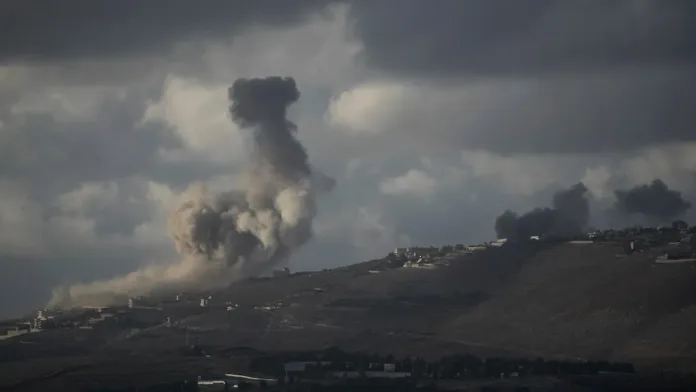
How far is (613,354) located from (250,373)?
4910 centimetres

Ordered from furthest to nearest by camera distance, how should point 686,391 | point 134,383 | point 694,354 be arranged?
point 694,354 < point 134,383 < point 686,391

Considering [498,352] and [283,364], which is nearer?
[283,364]

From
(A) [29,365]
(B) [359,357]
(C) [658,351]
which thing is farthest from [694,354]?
(A) [29,365]

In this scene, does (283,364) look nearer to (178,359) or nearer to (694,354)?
(178,359)

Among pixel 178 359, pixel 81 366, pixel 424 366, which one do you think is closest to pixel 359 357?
pixel 424 366

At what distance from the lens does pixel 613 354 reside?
191 m

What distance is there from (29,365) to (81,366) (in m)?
9.28

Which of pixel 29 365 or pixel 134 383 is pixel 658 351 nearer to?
pixel 134 383

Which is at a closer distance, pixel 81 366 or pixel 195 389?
pixel 195 389

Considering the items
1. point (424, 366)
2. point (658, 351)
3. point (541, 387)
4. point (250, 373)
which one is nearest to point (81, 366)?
point (250, 373)

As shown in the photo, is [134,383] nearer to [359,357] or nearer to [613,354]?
[359,357]

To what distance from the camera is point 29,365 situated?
194 metres

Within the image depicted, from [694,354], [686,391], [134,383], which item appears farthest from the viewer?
[694,354]

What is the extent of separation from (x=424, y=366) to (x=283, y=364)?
1754cm
